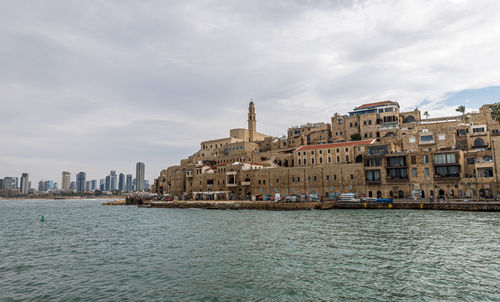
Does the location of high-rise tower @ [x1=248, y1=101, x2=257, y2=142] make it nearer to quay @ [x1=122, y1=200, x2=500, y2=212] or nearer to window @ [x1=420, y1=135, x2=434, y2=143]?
quay @ [x1=122, y1=200, x2=500, y2=212]

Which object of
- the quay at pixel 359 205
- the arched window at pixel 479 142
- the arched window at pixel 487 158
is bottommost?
the quay at pixel 359 205

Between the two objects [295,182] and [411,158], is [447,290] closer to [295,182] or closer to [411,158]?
[411,158]

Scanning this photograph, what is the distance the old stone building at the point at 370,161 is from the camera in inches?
2259

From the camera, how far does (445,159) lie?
57.9 meters

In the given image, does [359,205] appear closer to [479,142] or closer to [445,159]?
[445,159]

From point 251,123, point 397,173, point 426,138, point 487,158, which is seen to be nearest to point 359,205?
point 397,173

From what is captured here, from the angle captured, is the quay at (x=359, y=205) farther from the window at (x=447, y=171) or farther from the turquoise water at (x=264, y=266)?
the turquoise water at (x=264, y=266)

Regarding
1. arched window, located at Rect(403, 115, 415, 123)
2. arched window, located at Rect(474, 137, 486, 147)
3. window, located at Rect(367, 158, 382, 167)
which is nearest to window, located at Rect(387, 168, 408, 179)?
window, located at Rect(367, 158, 382, 167)

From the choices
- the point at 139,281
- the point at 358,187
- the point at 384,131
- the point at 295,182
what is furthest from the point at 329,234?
the point at 384,131

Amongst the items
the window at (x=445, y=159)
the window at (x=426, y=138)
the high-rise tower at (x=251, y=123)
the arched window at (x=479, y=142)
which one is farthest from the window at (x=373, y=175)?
the high-rise tower at (x=251, y=123)

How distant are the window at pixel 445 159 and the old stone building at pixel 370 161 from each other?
159 millimetres

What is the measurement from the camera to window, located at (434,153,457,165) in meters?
57.3

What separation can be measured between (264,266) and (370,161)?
171ft

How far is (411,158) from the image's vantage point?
6047 centimetres
